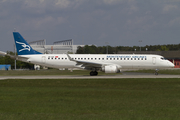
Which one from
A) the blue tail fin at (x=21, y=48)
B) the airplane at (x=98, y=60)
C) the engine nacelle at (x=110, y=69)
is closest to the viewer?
the engine nacelle at (x=110, y=69)

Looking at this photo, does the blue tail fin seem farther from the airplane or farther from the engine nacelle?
the engine nacelle

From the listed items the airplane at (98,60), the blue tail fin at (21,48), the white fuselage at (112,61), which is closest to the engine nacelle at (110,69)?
the airplane at (98,60)

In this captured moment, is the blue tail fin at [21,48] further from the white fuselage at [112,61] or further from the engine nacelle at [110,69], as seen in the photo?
the engine nacelle at [110,69]

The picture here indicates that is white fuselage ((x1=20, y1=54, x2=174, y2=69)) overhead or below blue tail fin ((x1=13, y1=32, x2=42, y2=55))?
below

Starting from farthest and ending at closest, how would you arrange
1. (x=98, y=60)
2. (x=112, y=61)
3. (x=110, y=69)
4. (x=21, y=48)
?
1. (x=21, y=48)
2. (x=98, y=60)
3. (x=112, y=61)
4. (x=110, y=69)

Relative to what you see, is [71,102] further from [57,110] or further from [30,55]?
[30,55]

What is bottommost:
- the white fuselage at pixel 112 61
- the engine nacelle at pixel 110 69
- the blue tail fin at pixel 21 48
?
the engine nacelle at pixel 110 69

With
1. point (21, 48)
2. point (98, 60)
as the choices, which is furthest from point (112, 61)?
point (21, 48)

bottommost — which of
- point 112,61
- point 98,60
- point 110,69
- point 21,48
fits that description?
point 110,69

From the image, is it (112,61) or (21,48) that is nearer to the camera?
(112,61)

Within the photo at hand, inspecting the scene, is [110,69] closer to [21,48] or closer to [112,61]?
[112,61]

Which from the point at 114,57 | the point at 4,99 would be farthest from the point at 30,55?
the point at 4,99

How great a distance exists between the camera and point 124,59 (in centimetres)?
3697

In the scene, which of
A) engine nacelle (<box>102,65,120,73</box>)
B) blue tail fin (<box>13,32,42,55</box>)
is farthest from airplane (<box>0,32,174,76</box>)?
engine nacelle (<box>102,65,120,73</box>)
